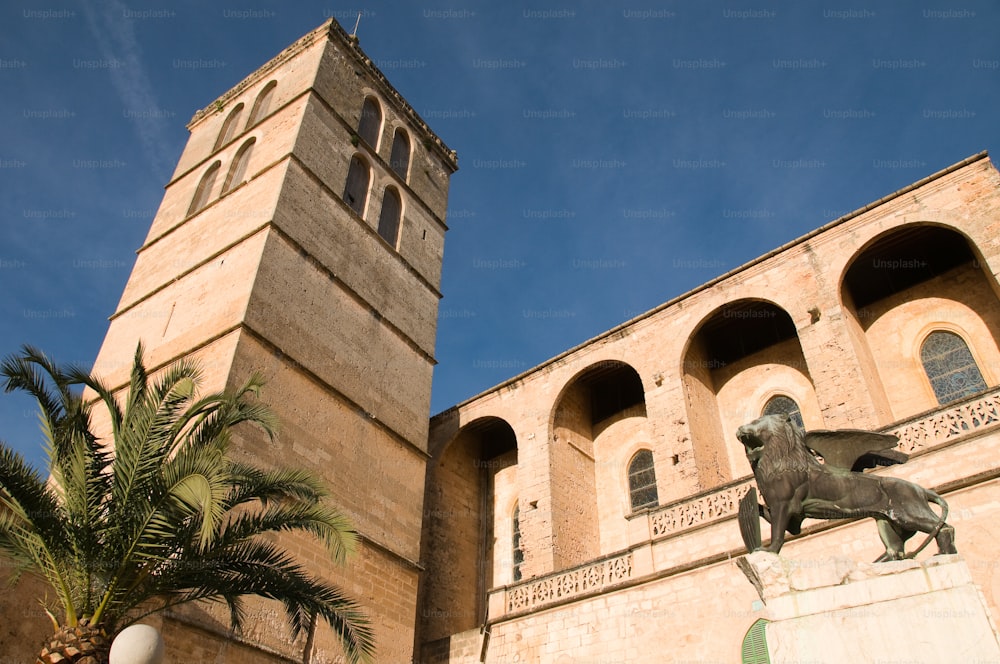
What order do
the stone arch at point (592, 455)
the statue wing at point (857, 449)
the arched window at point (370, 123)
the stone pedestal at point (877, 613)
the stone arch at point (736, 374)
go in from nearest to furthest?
the stone pedestal at point (877, 613), the statue wing at point (857, 449), the stone arch at point (736, 374), the stone arch at point (592, 455), the arched window at point (370, 123)

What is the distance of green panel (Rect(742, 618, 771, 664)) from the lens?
877cm

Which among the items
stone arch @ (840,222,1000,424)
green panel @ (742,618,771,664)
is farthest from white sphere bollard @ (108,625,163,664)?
stone arch @ (840,222,1000,424)

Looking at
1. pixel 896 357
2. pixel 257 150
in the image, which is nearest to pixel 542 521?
pixel 896 357

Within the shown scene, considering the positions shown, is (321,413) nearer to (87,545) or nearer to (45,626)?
(45,626)

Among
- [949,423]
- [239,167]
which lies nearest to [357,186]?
[239,167]

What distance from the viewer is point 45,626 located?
311 inches

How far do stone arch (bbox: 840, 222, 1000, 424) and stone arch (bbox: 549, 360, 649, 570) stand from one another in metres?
4.10

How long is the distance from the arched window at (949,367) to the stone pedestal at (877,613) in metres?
8.56

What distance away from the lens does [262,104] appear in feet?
59.0

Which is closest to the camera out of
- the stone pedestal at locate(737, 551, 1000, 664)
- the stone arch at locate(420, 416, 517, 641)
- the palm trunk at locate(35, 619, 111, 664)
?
the stone pedestal at locate(737, 551, 1000, 664)

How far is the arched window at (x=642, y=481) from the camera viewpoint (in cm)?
1378

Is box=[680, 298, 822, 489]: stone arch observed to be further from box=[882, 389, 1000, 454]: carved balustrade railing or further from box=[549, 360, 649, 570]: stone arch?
box=[882, 389, 1000, 454]: carved balustrade railing

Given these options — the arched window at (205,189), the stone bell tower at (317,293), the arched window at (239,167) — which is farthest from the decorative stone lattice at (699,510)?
the arched window at (205,189)

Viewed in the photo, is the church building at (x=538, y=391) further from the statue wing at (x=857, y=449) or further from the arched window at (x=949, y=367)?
the statue wing at (x=857, y=449)
